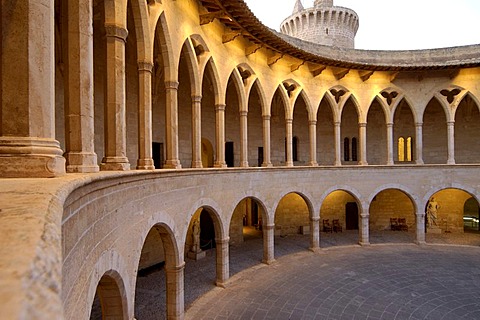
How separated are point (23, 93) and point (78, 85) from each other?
1319 mm

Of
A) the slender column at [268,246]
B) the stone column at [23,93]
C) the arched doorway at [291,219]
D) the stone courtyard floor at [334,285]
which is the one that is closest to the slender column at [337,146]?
the arched doorway at [291,219]

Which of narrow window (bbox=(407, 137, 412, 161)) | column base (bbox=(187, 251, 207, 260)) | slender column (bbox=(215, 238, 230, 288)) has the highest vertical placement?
narrow window (bbox=(407, 137, 412, 161))

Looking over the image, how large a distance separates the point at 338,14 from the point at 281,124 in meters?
13.2

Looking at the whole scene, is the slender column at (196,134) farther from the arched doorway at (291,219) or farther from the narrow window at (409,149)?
the narrow window at (409,149)

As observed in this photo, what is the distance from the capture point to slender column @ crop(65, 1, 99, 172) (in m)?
4.77

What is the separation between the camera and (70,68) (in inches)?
188

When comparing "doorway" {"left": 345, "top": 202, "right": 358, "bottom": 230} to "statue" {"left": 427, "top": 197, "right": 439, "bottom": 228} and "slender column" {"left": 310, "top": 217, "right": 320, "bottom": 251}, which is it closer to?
"statue" {"left": 427, "top": 197, "right": 439, "bottom": 228}

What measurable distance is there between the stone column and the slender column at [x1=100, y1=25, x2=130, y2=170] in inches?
103

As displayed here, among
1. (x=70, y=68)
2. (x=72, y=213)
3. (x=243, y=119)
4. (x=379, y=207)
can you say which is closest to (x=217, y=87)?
(x=243, y=119)

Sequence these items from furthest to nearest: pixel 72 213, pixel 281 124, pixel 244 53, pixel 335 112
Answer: pixel 281 124
pixel 335 112
pixel 244 53
pixel 72 213

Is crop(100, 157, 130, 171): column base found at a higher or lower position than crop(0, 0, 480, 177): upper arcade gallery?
lower

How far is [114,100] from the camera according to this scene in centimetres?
630

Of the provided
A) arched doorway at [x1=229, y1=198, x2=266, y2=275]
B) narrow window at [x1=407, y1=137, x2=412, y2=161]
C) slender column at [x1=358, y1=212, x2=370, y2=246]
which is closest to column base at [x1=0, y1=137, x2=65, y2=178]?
arched doorway at [x1=229, y1=198, x2=266, y2=275]

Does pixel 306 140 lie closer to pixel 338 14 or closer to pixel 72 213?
pixel 338 14
